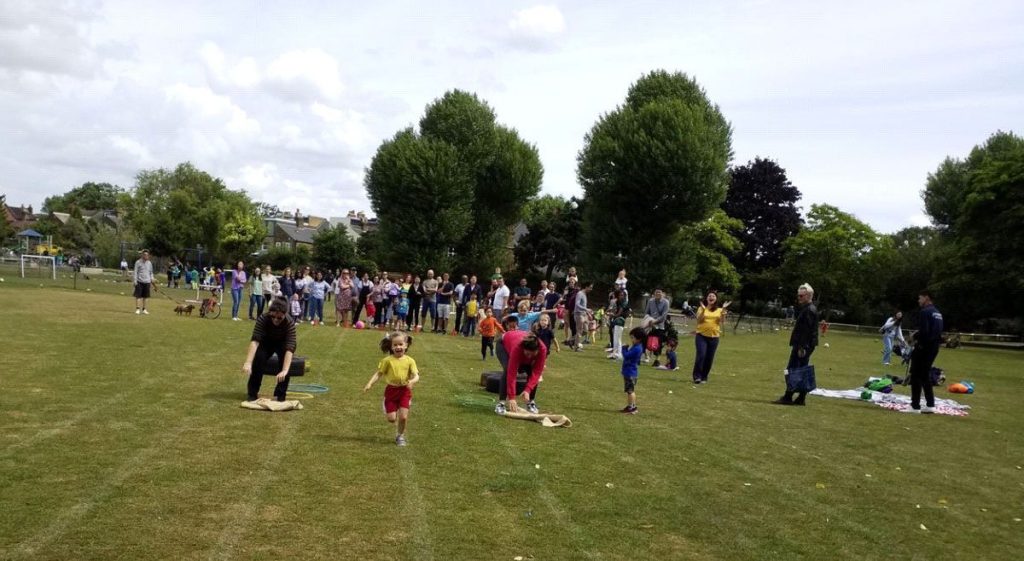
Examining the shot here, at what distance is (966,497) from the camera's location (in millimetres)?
8375

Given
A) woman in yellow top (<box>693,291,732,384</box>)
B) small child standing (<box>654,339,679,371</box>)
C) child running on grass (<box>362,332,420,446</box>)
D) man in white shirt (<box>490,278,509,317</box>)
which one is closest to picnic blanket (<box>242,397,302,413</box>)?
child running on grass (<box>362,332,420,446</box>)

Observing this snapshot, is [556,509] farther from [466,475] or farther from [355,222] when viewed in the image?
[355,222]

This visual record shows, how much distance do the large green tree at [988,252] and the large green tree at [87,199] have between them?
15391cm

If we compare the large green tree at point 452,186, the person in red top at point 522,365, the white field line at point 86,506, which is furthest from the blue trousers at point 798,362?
the large green tree at point 452,186

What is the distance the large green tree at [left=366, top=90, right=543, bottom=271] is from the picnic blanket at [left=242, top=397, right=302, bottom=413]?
140ft

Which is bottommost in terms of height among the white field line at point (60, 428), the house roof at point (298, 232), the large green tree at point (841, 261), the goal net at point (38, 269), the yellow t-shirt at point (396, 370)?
the white field line at point (60, 428)

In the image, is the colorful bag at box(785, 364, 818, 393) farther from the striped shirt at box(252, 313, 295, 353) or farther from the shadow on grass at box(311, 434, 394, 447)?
the striped shirt at box(252, 313, 295, 353)

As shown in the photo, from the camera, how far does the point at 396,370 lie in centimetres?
912

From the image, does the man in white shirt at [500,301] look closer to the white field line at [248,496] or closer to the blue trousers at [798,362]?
the blue trousers at [798,362]

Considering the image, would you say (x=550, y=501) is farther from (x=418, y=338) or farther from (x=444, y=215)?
(x=444, y=215)

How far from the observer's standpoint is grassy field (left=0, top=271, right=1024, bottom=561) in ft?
19.7

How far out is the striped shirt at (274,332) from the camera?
1075 centimetres

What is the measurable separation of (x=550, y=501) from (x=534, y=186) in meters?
51.9

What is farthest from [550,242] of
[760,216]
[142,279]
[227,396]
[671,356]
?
[227,396]
